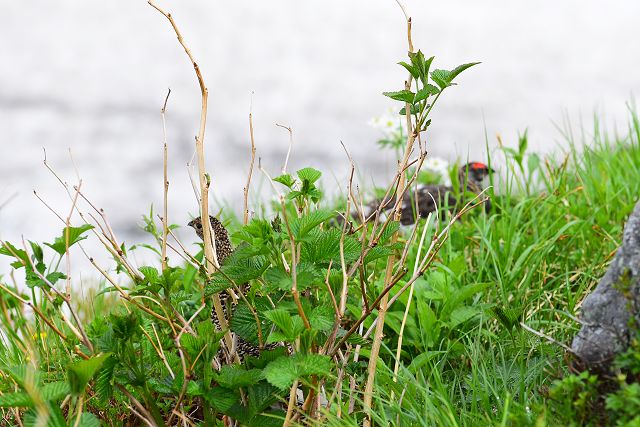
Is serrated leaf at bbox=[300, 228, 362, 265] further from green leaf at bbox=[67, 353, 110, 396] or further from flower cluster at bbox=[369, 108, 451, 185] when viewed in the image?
flower cluster at bbox=[369, 108, 451, 185]

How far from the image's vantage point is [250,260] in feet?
7.04

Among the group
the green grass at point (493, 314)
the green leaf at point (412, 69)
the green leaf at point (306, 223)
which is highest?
the green leaf at point (412, 69)

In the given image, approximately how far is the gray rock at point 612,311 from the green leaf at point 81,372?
120cm

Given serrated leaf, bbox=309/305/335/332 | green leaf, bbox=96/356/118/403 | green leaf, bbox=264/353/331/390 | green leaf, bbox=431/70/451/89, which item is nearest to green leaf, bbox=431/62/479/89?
green leaf, bbox=431/70/451/89

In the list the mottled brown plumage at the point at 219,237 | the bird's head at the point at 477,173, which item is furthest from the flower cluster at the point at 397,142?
the mottled brown plumage at the point at 219,237

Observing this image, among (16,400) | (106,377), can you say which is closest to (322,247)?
(106,377)

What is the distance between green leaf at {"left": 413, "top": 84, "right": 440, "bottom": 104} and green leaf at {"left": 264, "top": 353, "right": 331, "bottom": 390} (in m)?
0.75

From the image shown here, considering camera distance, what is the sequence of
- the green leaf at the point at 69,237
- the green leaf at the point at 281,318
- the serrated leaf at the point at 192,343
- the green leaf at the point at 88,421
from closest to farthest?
1. the green leaf at the point at 281,318
2. the green leaf at the point at 88,421
3. the serrated leaf at the point at 192,343
4. the green leaf at the point at 69,237

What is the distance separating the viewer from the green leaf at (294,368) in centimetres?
188

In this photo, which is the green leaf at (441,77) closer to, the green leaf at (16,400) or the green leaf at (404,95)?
the green leaf at (404,95)

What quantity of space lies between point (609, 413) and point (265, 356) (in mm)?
959

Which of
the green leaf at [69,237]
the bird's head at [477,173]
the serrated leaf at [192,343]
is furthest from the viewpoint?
the bird's head at [477,173]

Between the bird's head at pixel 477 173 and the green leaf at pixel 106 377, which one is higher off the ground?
the green leaf at pixel 106 377

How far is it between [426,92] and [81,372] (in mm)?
1159
